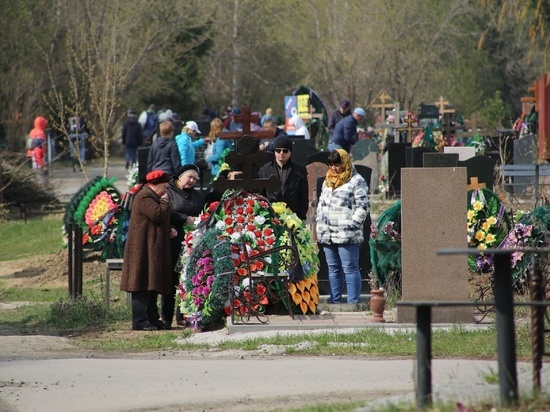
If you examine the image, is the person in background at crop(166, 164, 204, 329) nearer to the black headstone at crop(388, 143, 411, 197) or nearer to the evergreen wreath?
the evergreen wreath

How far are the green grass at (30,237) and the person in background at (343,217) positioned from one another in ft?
25.8

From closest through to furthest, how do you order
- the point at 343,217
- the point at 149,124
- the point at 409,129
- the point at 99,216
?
the point at 343,217 < the point at 99,216 < the point at 409,129 < the point at 149,124

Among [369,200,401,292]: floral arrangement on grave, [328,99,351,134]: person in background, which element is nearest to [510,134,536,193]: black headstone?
[328,99,351,134]: person in background

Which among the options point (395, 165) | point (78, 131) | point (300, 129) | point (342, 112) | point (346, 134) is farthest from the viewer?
point (78, 131)

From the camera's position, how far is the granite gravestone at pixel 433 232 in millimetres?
11508

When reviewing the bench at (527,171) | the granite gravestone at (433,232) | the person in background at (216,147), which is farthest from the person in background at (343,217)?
the person in background at (216,147)

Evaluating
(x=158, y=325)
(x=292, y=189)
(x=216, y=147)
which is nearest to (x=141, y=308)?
(x=158, y=325)

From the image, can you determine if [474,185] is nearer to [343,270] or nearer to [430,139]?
[343,270]

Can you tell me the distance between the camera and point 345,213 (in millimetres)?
13055

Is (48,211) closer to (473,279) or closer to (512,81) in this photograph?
(473,279)

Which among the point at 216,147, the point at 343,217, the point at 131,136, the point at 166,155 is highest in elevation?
the point at 131,136

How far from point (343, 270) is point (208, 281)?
1.75 meters

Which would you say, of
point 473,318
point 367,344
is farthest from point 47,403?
point 473,318

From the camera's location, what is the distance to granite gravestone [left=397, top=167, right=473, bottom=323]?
11.5 meters
